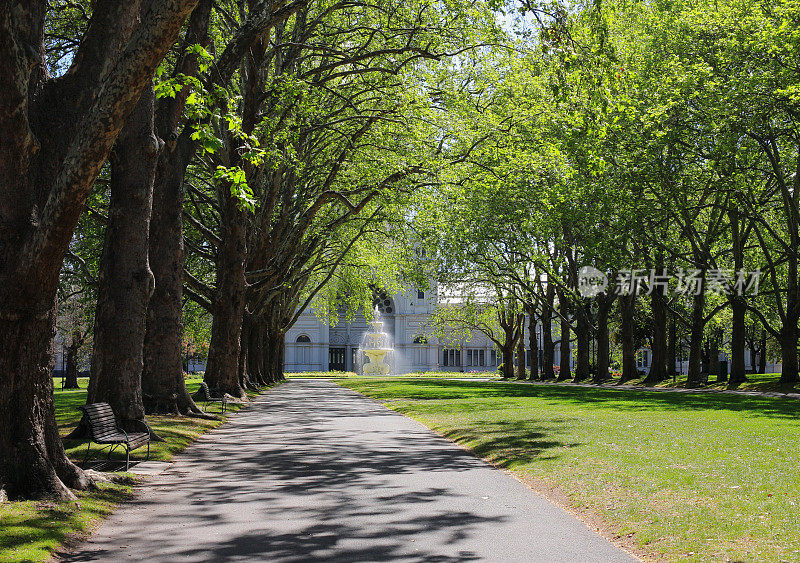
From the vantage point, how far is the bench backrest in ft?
32.5

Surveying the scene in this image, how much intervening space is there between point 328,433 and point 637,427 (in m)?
6.31

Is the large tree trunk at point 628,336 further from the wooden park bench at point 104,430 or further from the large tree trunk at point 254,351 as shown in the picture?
the wooden park bench at point 104,430

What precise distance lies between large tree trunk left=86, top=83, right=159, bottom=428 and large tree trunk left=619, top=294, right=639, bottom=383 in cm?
3474

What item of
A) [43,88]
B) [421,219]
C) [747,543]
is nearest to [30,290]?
[43,88]

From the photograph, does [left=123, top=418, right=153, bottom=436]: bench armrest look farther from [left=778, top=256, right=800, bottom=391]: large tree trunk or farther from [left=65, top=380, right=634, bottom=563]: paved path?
[left=778, top=256, right=800, bottom=391]: large tree trunk

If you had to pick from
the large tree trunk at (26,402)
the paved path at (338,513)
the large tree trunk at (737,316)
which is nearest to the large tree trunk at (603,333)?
the large tree trunk at (737,316)

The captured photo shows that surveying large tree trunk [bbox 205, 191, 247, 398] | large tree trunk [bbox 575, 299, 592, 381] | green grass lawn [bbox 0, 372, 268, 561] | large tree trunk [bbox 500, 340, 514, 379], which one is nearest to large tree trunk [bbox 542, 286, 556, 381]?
large tree trunk [bbox 575, 299, 592, 381]

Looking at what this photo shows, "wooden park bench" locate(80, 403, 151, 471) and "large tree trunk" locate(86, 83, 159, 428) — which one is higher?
"large tree trunk" locate(86, 83, 159, 428)

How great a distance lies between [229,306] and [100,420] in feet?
46.4

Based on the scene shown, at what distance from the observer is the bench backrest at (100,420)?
9914 mm

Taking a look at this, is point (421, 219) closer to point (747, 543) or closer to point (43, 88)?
point (43, 88)

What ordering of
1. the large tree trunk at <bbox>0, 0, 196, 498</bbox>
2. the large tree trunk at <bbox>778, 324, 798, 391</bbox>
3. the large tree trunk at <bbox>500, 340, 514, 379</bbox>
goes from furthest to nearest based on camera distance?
the large tree trunk at <bbox>500, 340, 514, 379</bbox> → the large tree trunk at <bbox>778, 324, 798, 391</bbox> → the large tree trunk at <bbox>0, 0, 196, 498</bbox>

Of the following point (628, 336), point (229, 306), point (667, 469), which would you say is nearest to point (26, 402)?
point (667, 469)

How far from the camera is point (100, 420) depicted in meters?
10.3
